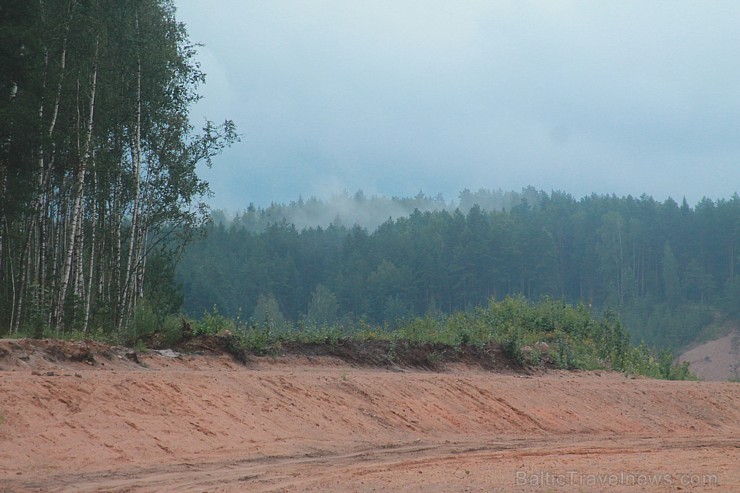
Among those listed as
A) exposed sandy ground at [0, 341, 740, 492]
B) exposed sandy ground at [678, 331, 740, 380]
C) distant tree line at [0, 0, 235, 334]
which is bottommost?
exposed sandy ground at [678, 331, 740, 380]

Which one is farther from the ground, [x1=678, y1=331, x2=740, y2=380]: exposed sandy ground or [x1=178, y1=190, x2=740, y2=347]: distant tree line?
[x1=178, y1=190, x2=740, y2=347]: distant tree line

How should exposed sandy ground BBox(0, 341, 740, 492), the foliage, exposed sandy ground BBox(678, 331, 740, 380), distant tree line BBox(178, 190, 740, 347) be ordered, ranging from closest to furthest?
1. exposed sandy ground BBox(0, 341, 740, 492)
2. the foliage
3. exposed sandy ground BBox(678, 331, 740, 380)
4. distant tree line BBox(178, 190, 740, 347)

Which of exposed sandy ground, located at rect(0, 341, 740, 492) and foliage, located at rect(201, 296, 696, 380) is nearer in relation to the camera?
exposed sandy ground, located at rect(0, 341, 740, 492)

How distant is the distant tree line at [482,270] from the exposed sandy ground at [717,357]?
3.82 meters

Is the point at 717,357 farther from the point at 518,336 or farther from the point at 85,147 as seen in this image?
Answer: the point at 85,147

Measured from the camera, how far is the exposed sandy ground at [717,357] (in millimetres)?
92250

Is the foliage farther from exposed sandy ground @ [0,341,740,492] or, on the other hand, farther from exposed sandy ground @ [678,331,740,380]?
exposed sandy ground @ [678,331,740,380]

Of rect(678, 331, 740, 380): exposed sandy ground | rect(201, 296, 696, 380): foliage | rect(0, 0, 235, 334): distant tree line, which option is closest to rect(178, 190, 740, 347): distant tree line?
rect(678, 331, 740, 380): exposed sandy ground

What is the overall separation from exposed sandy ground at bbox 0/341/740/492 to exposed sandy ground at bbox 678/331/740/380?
7734 cm

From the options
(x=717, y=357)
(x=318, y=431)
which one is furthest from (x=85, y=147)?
(x=717, y=357)

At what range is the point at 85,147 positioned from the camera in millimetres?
23938

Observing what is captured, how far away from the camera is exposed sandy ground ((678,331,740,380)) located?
92.2 meters

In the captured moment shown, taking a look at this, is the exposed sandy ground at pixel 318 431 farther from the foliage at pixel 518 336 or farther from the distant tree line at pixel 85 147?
the distant tree line at pixel 85 147

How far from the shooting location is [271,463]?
40.5 ft
